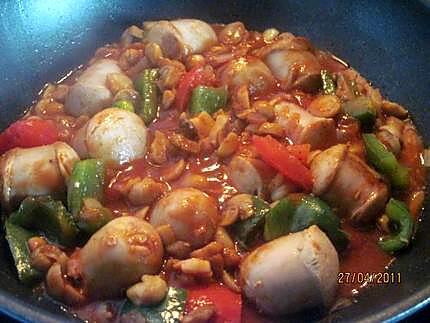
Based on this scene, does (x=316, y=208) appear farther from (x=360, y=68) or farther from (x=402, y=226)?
(x=360, y=68)

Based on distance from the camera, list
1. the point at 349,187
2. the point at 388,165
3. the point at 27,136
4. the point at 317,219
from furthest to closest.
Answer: the point at 27,136 → the point at 388,165 → the point at 349,187 → the point at 317,219

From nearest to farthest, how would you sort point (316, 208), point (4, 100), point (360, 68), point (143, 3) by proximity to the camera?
point (316, 208) → point (4, 100) → point (360, 68) → point (143, 3)

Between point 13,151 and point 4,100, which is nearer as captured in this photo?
point 13,151

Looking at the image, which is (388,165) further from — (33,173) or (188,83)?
(33,173)

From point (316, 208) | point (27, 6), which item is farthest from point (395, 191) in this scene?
point (27, 6)

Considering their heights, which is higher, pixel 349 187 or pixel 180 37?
pixel 349 187

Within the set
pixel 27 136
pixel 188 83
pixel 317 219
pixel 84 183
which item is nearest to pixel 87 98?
pixel 27 136
